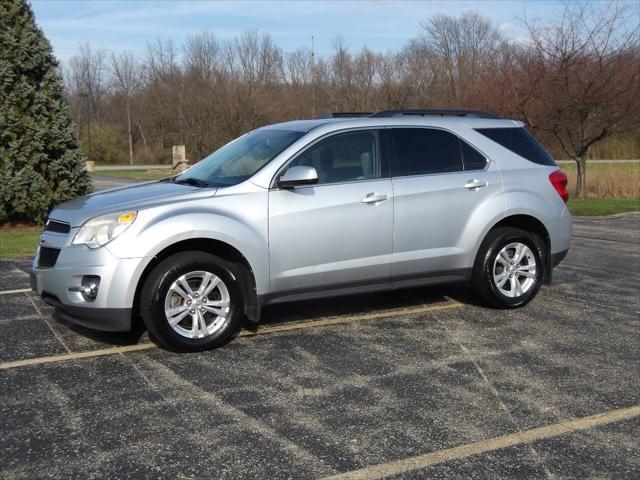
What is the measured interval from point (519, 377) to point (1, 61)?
1180cm

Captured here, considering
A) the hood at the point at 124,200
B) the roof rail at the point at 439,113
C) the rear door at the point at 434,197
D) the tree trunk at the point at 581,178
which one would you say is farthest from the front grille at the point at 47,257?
the tree trunk at the point at 581,178

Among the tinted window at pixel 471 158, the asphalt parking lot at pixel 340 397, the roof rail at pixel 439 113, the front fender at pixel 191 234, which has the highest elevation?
the roof rail at pixel 439 113

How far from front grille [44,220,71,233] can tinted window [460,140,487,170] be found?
3614 millimetres

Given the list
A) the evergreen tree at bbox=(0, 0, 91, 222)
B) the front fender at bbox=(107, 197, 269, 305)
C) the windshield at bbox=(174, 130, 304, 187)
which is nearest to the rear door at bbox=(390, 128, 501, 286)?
the windshield at bbox=(174, 130, 304, 187)

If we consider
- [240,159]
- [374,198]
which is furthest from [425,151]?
[240,159]

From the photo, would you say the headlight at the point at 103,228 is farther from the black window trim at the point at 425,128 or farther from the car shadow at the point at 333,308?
the black window trim at the point at 425,128

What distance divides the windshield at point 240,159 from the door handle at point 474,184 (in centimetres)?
166

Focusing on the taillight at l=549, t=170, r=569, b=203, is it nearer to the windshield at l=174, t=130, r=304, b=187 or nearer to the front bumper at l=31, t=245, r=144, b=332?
the windshield at l=174, t=130, r=304, b=187

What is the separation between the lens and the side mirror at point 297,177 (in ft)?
18.0

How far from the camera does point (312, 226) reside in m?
5.68

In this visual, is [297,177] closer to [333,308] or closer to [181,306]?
[181,306]

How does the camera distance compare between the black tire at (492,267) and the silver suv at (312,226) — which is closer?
the silver suv at (312,226)

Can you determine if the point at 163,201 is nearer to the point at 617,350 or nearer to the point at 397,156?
→ the point at 397,156

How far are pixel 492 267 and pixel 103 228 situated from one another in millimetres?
3584
